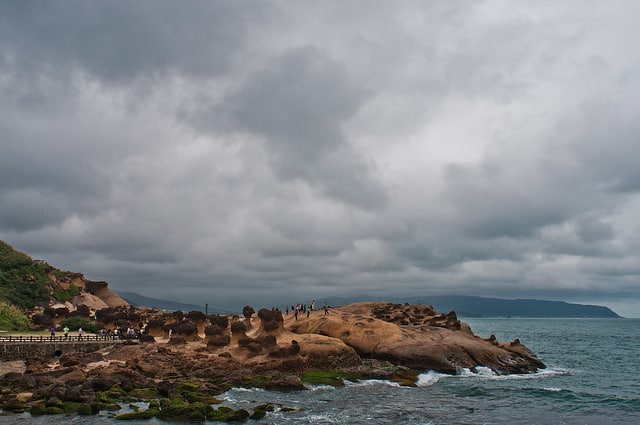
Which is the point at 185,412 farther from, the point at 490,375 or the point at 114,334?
the point at 114,334

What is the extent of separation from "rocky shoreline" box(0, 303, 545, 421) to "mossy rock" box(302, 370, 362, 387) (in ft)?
0.38

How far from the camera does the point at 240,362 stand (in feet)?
201

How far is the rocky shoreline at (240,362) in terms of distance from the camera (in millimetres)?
44281

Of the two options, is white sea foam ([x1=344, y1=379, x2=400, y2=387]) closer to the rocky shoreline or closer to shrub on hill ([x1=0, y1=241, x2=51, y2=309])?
the rocky shoreline

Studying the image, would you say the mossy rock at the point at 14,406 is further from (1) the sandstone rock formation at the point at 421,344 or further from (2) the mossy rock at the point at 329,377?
(1) the sandstone rock formation at the point at 421,344

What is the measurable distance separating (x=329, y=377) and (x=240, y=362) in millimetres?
10592

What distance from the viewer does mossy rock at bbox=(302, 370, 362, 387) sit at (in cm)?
5650

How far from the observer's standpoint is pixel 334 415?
142ft

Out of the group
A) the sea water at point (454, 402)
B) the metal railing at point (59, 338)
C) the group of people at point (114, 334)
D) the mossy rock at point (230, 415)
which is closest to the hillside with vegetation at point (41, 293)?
the group of people at point (114, 334)

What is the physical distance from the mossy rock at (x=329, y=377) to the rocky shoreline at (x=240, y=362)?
4.5 inches

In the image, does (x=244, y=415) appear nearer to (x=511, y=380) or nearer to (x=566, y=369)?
(x=511, y=380)

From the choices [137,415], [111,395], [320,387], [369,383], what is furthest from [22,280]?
[137,415]

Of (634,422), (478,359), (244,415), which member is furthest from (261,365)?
(634,422)

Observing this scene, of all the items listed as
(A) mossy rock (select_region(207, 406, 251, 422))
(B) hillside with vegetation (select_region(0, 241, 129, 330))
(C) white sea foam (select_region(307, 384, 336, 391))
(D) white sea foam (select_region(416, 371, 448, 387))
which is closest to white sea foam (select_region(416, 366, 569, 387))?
(D) white sea foam (select_region(416, 371, 448, 387))
